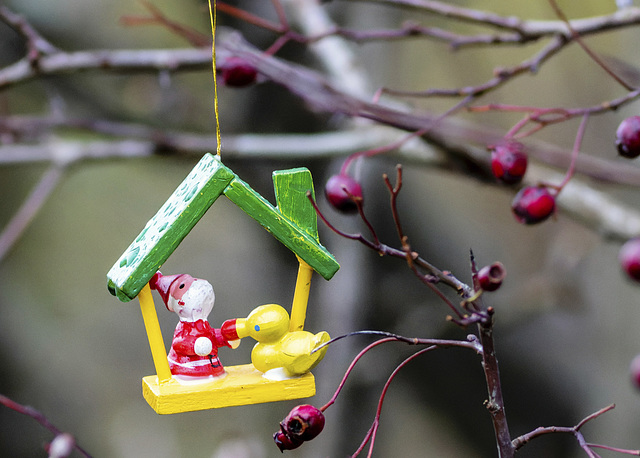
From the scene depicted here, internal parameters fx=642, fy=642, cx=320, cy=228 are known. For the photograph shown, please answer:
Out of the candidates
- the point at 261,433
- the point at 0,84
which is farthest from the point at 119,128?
the point at 261,433

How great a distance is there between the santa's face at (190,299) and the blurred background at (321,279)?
82 cm

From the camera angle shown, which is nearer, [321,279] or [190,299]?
[190,299]

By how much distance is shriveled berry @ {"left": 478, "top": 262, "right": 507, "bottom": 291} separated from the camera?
0.41m

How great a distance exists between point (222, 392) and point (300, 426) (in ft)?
0.31

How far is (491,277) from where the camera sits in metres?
0.41

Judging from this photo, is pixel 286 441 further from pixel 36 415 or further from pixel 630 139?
pixel 630 139

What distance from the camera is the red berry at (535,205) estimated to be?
552 mm

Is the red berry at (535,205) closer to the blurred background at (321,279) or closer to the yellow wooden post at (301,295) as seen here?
the yellow wooden post at (301,295)

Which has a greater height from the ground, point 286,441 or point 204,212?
point 204,212

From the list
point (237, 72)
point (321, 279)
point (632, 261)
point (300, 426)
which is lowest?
point (321, 279)

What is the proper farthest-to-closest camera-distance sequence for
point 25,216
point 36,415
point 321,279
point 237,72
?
point 321,279 → point 25,216 → point 237,72 → point 36,415

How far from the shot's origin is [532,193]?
22.0 inches

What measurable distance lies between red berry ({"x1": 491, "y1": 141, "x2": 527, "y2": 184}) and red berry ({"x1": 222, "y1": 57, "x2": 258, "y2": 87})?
0.92 feet

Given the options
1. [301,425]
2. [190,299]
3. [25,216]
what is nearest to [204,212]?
[190,299]
